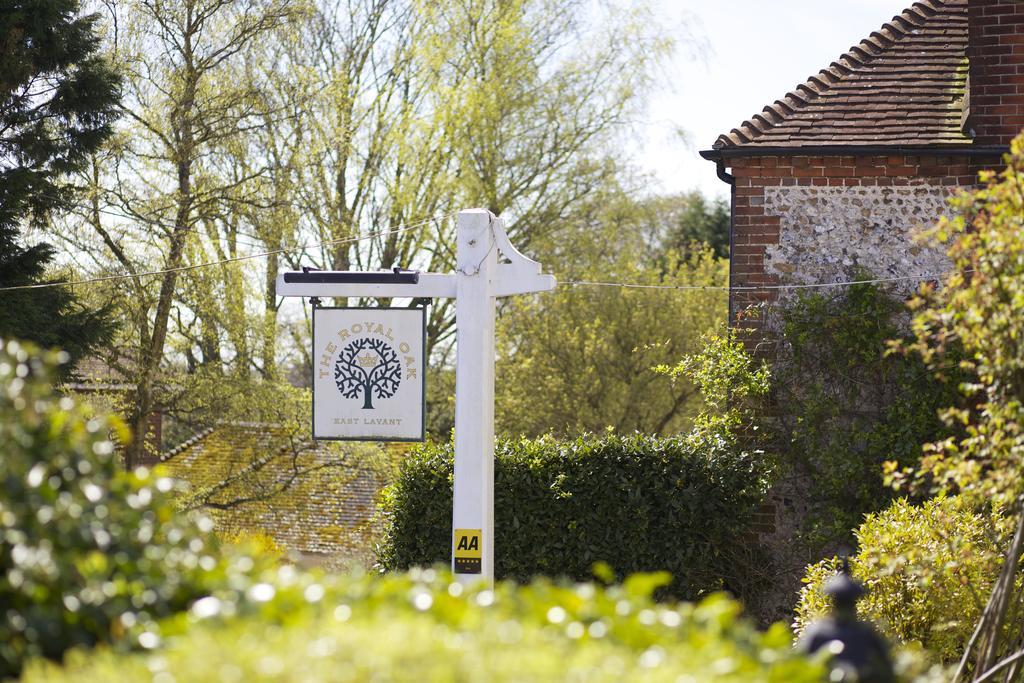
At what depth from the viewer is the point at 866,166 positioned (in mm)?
10570

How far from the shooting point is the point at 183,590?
2.73 metres

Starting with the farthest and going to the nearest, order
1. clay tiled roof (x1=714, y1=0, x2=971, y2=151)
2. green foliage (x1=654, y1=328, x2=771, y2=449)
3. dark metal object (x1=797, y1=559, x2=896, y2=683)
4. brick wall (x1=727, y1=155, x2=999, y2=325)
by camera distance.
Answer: clay tiled roof (x1=714, y1=0, x2=971, y2=151) → brick wall (x1=727, y1=155, x2=999, y2=325) → green foliage (x1=654, y1=328, x2=771, y2=449) → dark metal object (x1=797, y1=559, x2=896, y2=683)

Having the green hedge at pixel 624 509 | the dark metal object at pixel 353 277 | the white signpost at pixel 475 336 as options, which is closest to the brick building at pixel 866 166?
the green hedge at pixel 624 509

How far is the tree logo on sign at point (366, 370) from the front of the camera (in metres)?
8.45

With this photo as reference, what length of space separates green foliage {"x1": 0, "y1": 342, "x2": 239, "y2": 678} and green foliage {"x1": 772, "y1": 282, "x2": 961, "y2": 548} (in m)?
7.65

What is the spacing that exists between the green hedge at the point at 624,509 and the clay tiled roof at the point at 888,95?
2953 millimetres

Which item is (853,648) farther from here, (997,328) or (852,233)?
(852,233)

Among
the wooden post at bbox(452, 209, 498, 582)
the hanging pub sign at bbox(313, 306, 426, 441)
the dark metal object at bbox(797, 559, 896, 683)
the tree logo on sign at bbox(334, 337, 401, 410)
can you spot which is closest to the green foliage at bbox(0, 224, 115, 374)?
the hanging pub sign at bbox(313, 306, 426, 441)

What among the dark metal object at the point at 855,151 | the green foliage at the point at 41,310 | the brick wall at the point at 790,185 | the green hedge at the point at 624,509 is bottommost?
the green hedge at the point at 624,509

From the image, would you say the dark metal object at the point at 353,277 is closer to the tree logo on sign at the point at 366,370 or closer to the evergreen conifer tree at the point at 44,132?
the tree logo on sign at the point at 366,370

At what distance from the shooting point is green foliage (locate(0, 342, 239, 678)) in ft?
8.30

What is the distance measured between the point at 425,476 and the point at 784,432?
316 cm

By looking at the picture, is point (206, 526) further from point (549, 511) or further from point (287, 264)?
point (287, 264)

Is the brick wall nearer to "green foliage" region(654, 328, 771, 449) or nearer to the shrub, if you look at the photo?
"green foliage" region(654, 328, 771, 449)
